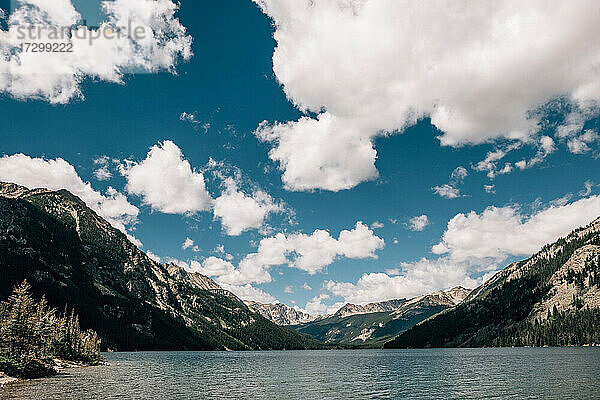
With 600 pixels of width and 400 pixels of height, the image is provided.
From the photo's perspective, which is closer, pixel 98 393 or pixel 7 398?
pixel 7 398

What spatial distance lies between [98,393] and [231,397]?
2261 cm

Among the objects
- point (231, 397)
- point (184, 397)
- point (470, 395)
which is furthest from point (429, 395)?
point (184, 397)

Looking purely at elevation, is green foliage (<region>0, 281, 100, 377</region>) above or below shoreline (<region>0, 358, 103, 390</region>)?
above

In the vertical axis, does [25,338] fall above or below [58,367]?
above

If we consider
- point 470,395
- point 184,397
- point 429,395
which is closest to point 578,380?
point 470,395

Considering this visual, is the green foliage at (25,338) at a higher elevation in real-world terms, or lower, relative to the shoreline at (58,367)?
higher

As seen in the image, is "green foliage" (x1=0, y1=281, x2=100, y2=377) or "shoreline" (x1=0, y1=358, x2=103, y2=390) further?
"green foliage" (x1=0, y1=281, x2=100, y2=377)

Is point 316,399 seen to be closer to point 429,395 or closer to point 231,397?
point 231,397

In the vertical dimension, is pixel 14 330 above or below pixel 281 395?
above

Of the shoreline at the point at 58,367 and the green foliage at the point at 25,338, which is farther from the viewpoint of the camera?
the green foliage at the point at 25,338

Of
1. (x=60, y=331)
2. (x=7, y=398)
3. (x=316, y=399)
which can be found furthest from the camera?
(x=60, y=331)

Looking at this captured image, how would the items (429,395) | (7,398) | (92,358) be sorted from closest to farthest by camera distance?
(7,398) → (429,395) → (92,358)

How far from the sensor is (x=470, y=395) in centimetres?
7081

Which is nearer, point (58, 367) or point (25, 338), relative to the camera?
point (25, 338)
